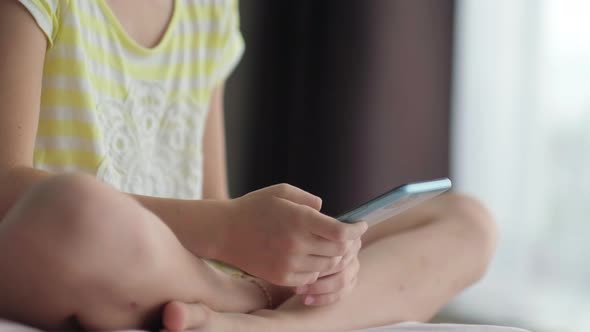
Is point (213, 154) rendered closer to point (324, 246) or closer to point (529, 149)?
point (324, 246)

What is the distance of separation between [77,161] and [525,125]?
1248 millimetres

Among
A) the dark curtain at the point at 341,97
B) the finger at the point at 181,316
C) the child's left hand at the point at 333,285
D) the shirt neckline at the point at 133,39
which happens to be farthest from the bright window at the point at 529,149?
the finger at the point at 181,316

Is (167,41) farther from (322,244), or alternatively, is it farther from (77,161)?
(322,244)

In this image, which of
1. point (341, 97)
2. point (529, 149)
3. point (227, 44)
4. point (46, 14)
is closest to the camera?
point (46, 14)

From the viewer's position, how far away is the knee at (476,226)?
0.95 m

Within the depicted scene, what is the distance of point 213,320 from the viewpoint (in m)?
0.67

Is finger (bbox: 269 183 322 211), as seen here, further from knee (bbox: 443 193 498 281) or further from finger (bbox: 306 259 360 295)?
knee (bbox: 443 193 498 281)

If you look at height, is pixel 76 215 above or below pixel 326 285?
above

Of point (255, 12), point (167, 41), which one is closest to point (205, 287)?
point (167, 41)

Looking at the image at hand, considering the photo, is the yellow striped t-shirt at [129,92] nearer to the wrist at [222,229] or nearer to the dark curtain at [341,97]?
the wrist at [222,229]

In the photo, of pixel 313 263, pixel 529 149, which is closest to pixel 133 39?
pixel 313 263

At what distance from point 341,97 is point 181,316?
1.62m

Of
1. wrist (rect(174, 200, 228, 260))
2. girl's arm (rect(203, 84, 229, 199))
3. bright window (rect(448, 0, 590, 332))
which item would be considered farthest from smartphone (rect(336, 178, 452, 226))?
bright window (rect(448, 0, 590, 332))

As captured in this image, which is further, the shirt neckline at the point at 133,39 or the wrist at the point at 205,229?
the shirt neckline at the point at 133,39
